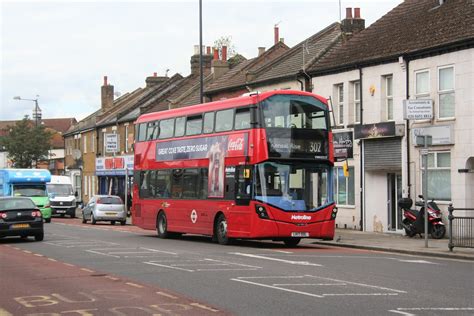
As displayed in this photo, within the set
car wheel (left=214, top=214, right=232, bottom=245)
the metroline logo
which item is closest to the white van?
car wheel (left=214, top=214, right=232, bottom=245)

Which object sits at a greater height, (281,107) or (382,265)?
(281,107)

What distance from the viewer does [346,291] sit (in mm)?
13023

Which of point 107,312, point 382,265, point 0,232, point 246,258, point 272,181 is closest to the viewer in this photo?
point 107,312

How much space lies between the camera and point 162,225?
28.8m

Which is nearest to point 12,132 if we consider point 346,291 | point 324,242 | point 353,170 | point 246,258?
point 353,170

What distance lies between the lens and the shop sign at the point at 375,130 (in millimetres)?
29688

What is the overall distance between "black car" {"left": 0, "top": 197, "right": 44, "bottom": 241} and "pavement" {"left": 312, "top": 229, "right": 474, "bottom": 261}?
9.56 metres

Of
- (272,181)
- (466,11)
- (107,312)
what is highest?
(466,11)

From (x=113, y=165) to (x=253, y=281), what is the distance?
4751 centimetres

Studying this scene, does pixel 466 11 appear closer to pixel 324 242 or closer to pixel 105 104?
pixel 324 242

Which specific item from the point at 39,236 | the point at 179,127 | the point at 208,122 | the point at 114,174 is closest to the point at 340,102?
the point at 179,127

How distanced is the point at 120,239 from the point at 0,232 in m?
4.09

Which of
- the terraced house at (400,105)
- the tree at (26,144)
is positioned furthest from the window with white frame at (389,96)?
the tree at (26,144)

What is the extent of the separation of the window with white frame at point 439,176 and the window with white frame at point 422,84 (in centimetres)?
216
